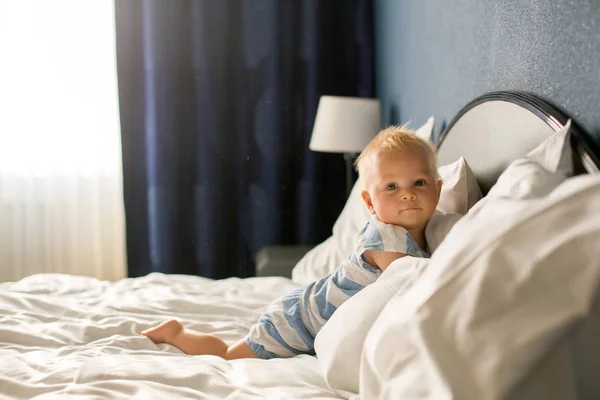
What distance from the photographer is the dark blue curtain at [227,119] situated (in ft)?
11.1

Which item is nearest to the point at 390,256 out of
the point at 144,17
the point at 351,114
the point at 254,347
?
the point at 254,347

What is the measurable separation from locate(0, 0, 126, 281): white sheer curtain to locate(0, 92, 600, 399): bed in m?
1.21

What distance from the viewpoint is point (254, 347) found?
1.46m

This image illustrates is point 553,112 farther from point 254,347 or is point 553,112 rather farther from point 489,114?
point 254,347

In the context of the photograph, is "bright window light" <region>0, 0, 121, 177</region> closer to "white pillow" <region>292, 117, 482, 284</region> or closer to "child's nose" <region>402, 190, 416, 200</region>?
"white pillow" <region>292, 117, 482, 284</region>

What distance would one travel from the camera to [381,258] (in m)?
1.38

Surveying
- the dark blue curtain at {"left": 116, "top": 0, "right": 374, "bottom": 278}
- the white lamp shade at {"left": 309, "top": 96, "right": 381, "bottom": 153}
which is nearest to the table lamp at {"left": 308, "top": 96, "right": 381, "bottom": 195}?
the white lamp shade at {"left": 309, "top": 96, "right": 381, "bottom": 153}

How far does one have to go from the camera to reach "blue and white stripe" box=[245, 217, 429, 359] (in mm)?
1392

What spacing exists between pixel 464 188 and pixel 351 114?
1.64m

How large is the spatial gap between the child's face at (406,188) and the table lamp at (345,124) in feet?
5.15

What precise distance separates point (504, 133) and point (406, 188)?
247 mm

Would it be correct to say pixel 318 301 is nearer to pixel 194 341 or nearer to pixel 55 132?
pixel 194 341

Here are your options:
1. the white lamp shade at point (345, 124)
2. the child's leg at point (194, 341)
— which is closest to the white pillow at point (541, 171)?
the child's leg at point (194, 341)

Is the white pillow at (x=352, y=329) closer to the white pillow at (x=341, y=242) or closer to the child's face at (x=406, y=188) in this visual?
the child's face at (x=406, y=188)
